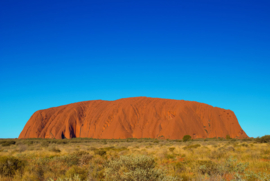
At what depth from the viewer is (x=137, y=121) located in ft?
181

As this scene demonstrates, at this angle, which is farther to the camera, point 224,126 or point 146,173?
point 224,126

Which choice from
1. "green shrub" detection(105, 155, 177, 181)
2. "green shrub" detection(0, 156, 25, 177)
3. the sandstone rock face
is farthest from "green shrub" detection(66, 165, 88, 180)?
the sandstone rock face

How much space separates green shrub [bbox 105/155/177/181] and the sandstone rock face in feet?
144

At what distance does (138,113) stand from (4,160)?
163ft

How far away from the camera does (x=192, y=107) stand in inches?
2228

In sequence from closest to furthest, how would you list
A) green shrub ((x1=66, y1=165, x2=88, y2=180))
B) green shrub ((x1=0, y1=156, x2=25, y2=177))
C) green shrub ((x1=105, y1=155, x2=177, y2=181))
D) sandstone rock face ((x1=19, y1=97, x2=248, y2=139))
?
green shrub ((x1=105, y1=155, x2=177, y2=181)) → green shrub ((x1=66, y1=165, x2=88, y2=180)) → green shrub ((x1=0, y1=156, x2=25, y2=177)) → sandstone rock face ((x1=19, y1=97, x2=248, y2=139))

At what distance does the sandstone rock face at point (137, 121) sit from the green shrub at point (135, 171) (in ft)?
144

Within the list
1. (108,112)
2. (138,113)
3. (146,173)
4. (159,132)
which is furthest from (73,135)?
(146,173)

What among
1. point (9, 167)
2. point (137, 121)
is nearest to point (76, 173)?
point (9, 167)

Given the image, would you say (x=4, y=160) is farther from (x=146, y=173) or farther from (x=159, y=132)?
(x=159, y=132)

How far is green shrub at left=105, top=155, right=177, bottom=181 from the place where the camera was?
4.36 meters

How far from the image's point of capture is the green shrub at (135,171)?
14.3 feet

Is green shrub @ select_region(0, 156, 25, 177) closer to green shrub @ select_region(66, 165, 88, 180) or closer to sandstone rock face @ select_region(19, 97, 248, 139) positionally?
green shrub @ select_region(66, 165, 88, 180)

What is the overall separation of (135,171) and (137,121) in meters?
51.1
